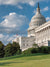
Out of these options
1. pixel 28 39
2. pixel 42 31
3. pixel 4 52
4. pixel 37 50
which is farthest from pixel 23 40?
pixel 37 50

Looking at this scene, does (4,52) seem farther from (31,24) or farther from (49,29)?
(31,24)

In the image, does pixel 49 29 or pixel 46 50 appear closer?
pixel 46 50

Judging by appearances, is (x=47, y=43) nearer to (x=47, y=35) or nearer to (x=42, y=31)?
(x=47, y=35)

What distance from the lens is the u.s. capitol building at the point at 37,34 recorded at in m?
102

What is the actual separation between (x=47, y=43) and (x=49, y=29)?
21792 millimetres

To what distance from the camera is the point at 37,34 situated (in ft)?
396

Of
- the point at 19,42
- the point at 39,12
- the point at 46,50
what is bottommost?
the point at 46,50

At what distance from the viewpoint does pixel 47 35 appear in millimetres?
102812

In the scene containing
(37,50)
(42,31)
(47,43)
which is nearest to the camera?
(37,50)

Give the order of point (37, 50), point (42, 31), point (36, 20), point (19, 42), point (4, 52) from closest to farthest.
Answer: point (37, 50) < point (4, 52) < point (42, 31) < point (19, 42) < point (36, 20)

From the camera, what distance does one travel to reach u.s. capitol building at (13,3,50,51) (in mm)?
101594

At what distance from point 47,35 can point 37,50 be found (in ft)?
146

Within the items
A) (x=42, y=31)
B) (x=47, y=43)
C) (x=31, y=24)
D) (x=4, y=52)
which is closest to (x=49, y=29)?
(x=42, y=31)

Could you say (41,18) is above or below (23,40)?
above
